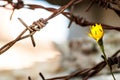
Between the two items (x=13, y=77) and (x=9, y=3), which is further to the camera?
(x=13, y=77)

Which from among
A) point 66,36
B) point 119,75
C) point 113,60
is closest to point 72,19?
point 113,60

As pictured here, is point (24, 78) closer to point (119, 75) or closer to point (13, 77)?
point (13, 77)

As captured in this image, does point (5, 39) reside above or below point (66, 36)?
above

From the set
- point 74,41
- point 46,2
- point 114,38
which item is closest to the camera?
point 46,2

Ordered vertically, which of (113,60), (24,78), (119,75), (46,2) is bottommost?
(119,75)

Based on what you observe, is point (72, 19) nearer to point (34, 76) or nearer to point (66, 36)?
point (34, 76)

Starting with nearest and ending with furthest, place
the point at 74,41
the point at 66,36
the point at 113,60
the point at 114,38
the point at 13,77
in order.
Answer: the point at 113,60, the point at 114,38, the point at 74,41, the point at 13,77, the point at 66,36
